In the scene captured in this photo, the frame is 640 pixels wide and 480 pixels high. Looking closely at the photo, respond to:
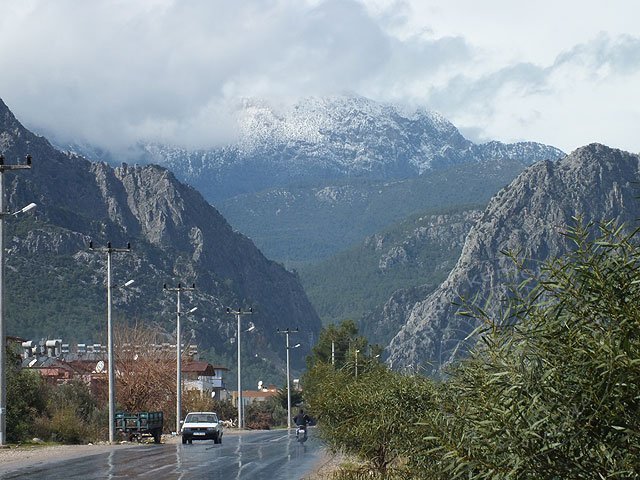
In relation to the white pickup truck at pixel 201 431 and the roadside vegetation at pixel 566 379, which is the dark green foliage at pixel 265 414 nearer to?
the white pickup truck at pixel 201 431

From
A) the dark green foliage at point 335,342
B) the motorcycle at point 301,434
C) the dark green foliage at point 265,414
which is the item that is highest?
the dark green foliage at point 335,342

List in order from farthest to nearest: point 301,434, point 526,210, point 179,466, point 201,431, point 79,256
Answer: point 526,210 → point 79,256 → point 301,434 → point 201,431 → point 179,466

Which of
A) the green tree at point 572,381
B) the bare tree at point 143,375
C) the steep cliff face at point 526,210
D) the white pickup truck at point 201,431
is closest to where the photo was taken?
the green tree at point 572,381

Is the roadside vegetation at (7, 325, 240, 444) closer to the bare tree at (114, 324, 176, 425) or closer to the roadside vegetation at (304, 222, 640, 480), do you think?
the bare tree at (114, 324, 176, 425)

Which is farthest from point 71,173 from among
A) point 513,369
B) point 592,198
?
point 513,369

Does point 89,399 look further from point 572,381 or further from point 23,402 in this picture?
point 572,381

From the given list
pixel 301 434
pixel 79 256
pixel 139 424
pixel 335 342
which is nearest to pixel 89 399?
pixel 139 424

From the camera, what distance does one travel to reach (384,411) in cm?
2300

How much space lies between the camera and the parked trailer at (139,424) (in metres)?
60.3

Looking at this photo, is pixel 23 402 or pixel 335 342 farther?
pixel 335 342

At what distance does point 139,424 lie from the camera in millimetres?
60188

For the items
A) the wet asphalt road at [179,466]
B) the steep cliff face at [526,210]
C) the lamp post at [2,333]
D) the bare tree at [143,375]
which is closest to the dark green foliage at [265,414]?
the steep cliff face at [526,210]

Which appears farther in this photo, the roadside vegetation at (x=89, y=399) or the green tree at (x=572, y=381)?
the roadside vegetation at (x=89, y=399)

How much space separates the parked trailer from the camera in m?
60.3
